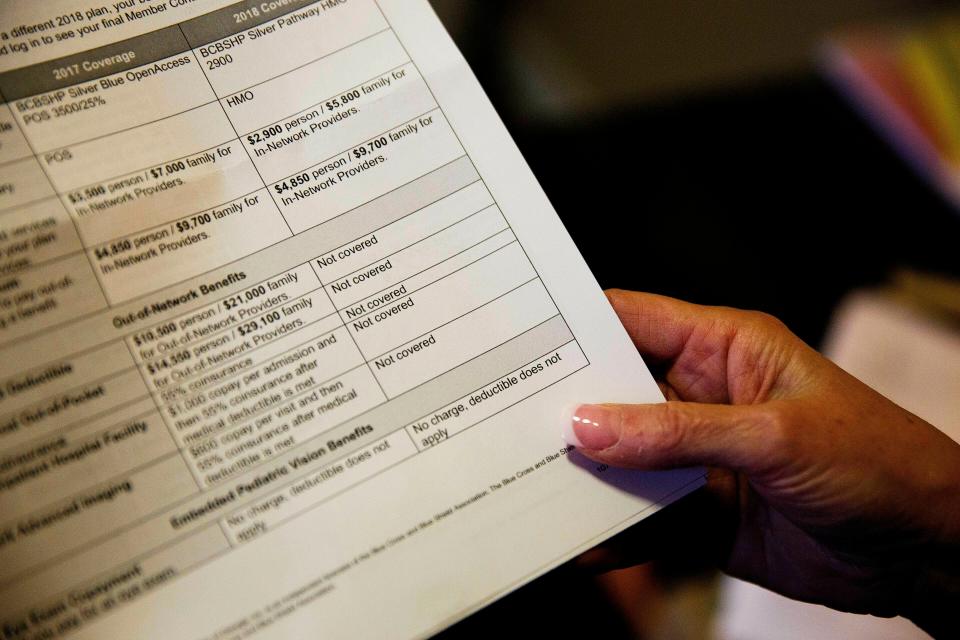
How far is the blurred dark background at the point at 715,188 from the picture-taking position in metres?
1.13

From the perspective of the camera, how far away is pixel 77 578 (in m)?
0.49

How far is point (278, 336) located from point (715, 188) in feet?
3.03

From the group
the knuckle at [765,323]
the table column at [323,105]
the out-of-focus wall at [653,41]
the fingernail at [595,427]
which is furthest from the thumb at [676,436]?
the out-of-focus wall at [653,41]

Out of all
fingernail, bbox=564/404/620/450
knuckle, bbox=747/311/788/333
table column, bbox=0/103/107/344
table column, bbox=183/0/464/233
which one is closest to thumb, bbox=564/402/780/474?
fingernail, bbox=564/404/620/450

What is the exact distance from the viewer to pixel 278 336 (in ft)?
1.80

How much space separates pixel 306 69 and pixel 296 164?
9cm

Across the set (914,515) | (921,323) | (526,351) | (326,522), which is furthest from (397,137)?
(921,323)

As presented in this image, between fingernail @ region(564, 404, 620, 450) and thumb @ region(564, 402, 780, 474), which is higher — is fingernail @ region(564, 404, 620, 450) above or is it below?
above

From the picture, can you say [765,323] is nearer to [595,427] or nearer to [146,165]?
[595,427]

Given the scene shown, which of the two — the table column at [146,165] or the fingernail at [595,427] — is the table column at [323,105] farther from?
the fingernail at [595,427]

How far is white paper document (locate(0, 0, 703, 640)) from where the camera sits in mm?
505

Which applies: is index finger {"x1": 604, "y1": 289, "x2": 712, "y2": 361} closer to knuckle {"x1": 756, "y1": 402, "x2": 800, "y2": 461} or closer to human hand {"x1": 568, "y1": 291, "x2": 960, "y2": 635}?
human hand {"x1": 568, "y1": 291, "x2": 960, "y2": 635}

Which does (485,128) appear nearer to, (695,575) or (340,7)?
(340,7)

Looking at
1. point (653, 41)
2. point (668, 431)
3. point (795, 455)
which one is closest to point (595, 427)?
point (668, 431)
